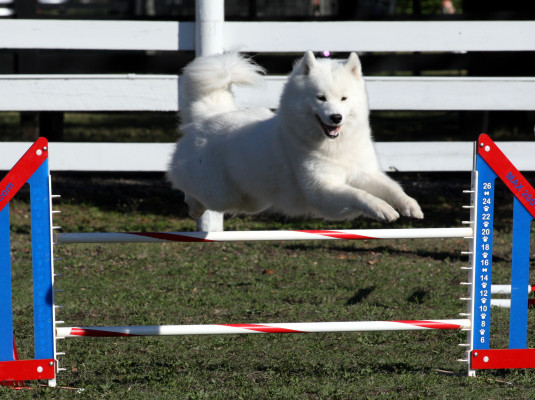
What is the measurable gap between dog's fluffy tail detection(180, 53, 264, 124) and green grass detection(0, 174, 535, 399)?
1.44m

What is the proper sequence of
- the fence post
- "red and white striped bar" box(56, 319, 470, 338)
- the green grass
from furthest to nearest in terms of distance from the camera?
the fence post → the green grass → "red and white striped bar" box(56, 319, 470, 338)

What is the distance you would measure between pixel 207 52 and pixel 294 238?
3.42m

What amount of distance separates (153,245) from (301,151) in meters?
3.47

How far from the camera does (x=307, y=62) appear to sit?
3.90 m

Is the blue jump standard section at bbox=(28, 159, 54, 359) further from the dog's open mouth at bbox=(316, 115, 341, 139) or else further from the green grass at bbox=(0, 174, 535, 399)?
the dog's open mouth at bbox=(316, 115, 341, 139)

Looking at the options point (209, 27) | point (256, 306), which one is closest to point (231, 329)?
point (256, 306)

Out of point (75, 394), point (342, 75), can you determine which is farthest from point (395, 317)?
point (75, 394)

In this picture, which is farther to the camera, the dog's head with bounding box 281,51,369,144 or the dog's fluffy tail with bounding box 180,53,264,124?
the dog's fluffy tail with bounding box 180,53,264,124

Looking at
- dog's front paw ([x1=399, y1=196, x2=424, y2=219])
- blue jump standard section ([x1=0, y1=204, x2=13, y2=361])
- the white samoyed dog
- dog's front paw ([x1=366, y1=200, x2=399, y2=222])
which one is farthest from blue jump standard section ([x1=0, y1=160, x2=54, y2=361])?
dog's front paw ([x1=399, y1=196, x2=424, y2=219])

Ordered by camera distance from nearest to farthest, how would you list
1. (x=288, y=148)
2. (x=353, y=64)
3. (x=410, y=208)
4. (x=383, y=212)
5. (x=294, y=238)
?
(x=383, y=212) < (x=410, y=208) < (x=294, y=238) < (x=353, y=64) < (x=288, y=148)

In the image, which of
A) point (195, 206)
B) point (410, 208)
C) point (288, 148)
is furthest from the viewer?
point (195, 206)

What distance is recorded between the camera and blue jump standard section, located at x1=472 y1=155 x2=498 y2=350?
12.5 ft

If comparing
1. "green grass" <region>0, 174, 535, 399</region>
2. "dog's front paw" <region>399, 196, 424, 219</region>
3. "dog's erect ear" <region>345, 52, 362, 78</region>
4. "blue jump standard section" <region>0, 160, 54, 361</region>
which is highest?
"dog's erect ear" <region>345, 52, 362, 78</region>

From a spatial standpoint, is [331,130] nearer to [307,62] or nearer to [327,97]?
[327,97]
